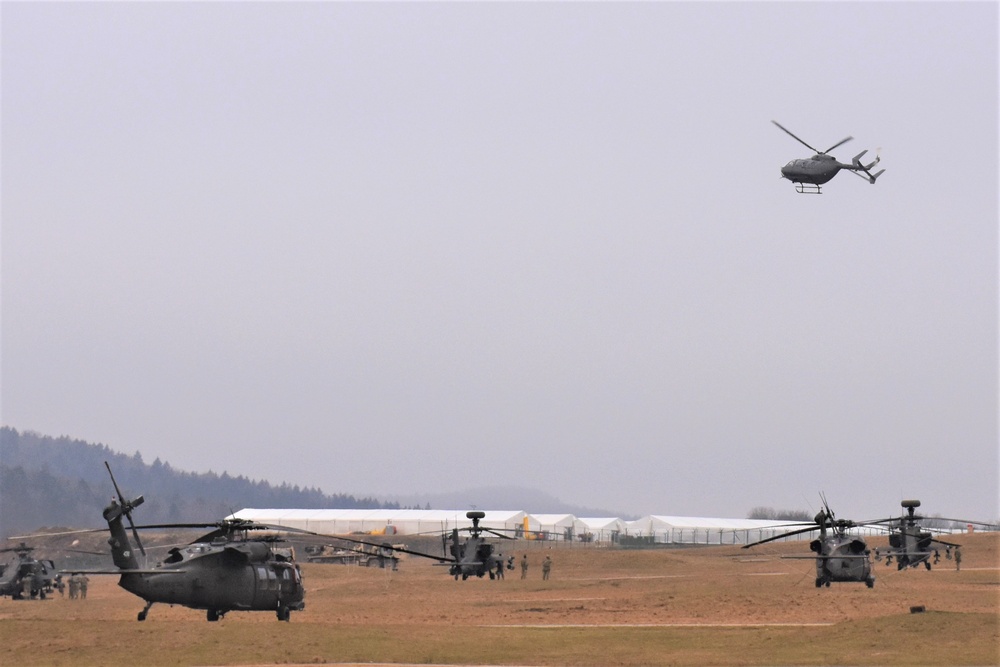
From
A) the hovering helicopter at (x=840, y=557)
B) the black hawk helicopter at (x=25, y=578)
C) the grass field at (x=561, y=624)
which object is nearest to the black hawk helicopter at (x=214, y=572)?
the grass field at (x=561, y=624)

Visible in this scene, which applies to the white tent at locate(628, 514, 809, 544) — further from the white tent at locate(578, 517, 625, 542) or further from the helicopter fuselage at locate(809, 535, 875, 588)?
the helicopter fuselage at locate(809, 535, 875, 588)

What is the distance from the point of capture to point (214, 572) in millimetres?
41125

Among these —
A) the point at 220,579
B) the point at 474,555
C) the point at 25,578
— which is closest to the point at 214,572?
the point at 220,579

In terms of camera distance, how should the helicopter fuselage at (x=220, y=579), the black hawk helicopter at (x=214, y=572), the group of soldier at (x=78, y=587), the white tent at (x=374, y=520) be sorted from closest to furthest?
the black hawk helicopter at (x=214, y=572) < the helicopter fuselage at (x=220, y=579) < the group of soldier at (x=78, y=587) < the white tent at (x=374, y=520)

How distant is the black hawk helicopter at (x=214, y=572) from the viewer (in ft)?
129

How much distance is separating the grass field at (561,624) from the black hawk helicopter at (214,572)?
162 cm

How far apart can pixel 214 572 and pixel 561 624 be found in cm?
1931

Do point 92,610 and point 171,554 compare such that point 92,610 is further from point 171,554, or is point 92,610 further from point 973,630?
point 973,630

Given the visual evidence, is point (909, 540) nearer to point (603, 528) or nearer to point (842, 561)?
point (842, 561)

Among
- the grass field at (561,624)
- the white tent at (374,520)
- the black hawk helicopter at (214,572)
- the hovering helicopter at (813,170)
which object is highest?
the hovering helicopter at (813,170)

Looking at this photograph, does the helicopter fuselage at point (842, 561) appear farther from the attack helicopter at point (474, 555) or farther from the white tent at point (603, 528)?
the white tent at point (603, 528)

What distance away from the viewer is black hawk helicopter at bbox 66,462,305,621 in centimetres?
3925

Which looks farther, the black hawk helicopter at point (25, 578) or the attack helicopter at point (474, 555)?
the black hawk helicopter at point (25, 578)

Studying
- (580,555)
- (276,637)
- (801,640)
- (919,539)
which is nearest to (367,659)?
(276,637)
